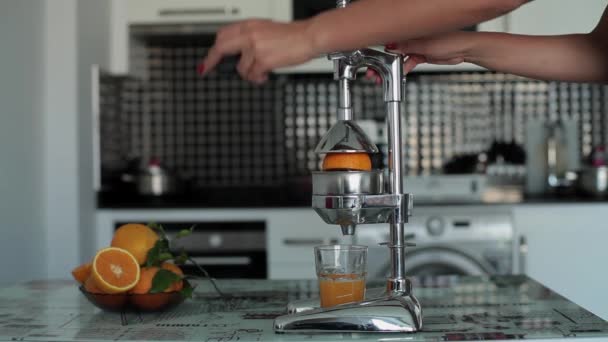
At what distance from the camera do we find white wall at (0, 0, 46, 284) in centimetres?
294

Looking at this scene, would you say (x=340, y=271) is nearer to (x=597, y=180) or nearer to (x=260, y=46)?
(x=260, y=46)

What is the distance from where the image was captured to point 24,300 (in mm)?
1588

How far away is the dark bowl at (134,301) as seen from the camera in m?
1.36

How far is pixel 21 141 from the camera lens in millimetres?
3068

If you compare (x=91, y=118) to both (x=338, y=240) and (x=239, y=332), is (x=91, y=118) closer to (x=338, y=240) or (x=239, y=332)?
(x=338, y=240)

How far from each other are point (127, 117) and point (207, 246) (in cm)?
101

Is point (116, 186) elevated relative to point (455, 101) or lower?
lower

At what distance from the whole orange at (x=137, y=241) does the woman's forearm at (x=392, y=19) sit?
552mm

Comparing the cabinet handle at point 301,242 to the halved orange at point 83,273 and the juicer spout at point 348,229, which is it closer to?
the halved orange at point 83,273

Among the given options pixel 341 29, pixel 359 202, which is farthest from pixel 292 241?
pixel 341 29

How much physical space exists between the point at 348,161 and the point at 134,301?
47cm

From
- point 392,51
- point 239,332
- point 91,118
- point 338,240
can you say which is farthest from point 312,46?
point 91,118

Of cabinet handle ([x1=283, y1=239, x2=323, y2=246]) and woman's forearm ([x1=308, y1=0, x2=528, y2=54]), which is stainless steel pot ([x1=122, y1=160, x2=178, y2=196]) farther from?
woman's forearm ([x1=308, y1=0, x2=528, y2=54])

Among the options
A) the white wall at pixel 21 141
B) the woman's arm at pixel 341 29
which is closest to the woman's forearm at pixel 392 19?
the woman's arm at pixel 341 29
